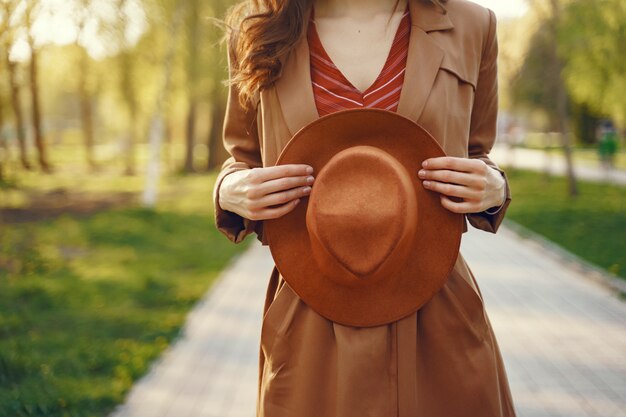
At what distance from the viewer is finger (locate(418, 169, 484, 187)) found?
58.1 inches

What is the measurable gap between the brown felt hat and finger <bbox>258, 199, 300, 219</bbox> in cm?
4

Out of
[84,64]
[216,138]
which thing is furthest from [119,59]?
[216,138]

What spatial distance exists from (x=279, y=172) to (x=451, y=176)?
0.39 m

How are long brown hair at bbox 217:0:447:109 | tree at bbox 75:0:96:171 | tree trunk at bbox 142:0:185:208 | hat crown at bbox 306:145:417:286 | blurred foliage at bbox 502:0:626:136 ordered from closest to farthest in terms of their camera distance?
hat crown at bbox 306:145:417:286 < long brown hair at bbox 217:0:447:109 < tree at bbox 75:0:96:171 < blurred foliage at bbox 502:0:626:136 < tree trunk at bbox 142:0:185:208

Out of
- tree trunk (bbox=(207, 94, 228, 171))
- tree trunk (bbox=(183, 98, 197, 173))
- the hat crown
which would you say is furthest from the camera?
tree trunk (bbox=(207, 94, 228, 171))

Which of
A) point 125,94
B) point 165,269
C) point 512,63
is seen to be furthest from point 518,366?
point 125,94

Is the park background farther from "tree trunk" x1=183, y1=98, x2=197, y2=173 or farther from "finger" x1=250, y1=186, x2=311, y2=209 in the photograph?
"finger" x1=250, y1=186, x2=311, y2=209

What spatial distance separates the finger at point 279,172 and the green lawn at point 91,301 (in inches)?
135

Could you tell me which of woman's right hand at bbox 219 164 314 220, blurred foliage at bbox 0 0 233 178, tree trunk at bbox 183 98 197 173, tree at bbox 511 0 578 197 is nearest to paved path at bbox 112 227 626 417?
blurred foliage at bbox 0 0 233 178

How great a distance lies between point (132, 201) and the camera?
1891 centimetres

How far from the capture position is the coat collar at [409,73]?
1.57 meters

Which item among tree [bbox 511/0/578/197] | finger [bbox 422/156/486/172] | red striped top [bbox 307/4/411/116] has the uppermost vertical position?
red striped top [bbox 307/4/411/116]

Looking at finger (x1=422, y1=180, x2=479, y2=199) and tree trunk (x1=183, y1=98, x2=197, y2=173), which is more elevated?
finger (x1=422, y1=180, x2=479, y2=199)

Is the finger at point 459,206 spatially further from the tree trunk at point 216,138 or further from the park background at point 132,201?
the tree trunk at point 216,138
